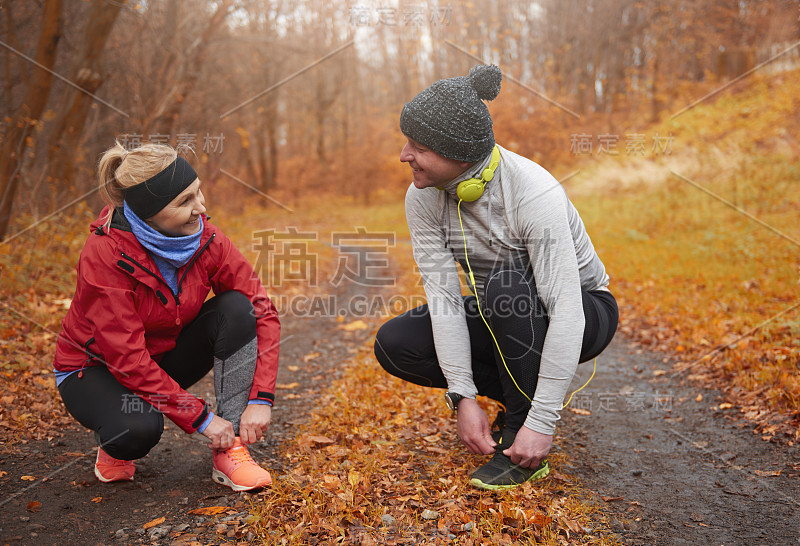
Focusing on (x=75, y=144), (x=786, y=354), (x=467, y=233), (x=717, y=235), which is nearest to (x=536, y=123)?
(x=717, y=235)

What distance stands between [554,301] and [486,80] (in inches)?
35.3

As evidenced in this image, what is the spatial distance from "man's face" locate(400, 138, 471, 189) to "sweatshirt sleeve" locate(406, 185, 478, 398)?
194mm

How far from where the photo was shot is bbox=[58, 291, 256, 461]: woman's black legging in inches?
92.1

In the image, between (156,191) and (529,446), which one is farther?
(156,191)

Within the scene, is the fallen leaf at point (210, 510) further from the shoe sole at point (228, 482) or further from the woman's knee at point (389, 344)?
the woman's knee at point (389, 344)

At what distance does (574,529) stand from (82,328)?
2054 mm

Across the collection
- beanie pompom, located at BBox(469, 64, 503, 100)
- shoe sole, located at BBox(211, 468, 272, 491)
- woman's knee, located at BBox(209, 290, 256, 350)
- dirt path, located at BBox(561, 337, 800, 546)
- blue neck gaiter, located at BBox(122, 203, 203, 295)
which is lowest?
dirt path, located at BBox(561, 337, 800, 546)

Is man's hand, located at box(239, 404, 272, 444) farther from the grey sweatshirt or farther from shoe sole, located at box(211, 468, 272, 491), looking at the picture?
the grey sweatshirt

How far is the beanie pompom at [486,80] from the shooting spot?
7.47ft

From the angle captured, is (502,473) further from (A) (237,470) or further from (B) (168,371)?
(B) (168,371)

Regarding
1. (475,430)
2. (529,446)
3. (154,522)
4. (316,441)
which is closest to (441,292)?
(475,430)

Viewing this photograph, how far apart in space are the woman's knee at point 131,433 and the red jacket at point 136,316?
9cm

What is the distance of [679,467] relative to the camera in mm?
2688

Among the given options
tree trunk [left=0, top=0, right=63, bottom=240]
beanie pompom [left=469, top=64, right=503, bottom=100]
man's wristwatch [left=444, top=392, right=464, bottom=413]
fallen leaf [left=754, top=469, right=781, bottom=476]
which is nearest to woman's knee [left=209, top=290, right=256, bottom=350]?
man's wristwatch [left=444, top=392, right=464, bottom=413]
